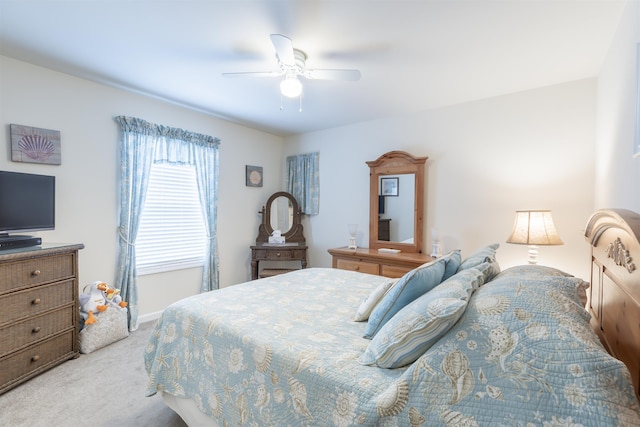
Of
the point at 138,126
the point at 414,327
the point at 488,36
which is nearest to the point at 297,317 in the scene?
the point at 414,327

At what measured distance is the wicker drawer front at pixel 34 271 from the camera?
2.00m

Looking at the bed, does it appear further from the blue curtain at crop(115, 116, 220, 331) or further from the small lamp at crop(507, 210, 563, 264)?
the blue curtain at crop(115, 116, 220, 331)

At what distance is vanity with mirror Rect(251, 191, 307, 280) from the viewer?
416cm

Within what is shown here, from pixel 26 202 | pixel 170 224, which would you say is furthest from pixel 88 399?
pixel 170 224

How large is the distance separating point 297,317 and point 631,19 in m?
2.40

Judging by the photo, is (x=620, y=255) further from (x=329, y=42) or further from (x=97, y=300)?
(x=97, y=300)

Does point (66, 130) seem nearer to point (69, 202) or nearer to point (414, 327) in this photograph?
point (69, 202)

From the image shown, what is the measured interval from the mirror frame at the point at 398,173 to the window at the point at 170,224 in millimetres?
2263

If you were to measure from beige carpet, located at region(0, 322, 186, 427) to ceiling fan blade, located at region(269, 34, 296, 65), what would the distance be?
239cm

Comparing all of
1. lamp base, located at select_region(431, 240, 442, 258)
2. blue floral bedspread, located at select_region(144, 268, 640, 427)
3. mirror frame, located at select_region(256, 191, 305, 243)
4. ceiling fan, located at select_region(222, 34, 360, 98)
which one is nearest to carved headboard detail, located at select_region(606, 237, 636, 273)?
blue floral bedspread, located at select_region(144, 268, 640, 427)

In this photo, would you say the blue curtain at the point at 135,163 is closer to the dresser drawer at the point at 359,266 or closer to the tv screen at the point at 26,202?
the tv screen at the point at 26,202

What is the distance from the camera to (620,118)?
5.78 ft

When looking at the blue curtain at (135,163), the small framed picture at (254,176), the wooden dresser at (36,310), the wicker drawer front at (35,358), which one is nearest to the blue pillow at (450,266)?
the wooden dresser at (36,310)

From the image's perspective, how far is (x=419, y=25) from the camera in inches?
74.6
